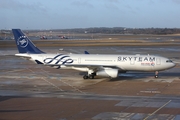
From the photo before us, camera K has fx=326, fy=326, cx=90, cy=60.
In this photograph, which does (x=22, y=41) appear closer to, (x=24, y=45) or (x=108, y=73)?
(x=24, y=45)

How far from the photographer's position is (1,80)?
3916 centimetres

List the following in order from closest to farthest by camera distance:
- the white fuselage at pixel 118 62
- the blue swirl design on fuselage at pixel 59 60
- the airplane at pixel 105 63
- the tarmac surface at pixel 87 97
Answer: the tarmac surface at pixel 87 97 → the airplane at pixel 105 63 → the white fuselage at pixel 118 62 → the blue swirl design on fuselage at pixel 59 60

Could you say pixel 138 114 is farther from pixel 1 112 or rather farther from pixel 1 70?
pixel 1 70

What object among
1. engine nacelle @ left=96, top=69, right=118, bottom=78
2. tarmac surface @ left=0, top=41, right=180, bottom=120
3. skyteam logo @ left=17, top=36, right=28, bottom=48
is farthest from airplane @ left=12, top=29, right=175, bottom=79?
skyteam logo @ left=17, top=36, right=28, bottom=48

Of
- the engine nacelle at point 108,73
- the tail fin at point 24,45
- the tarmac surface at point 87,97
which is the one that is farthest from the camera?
the tail fin at point 24,45

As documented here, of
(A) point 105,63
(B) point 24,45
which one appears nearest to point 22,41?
(B) point 24,45

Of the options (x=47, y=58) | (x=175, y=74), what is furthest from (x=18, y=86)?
(x=175, y=74)

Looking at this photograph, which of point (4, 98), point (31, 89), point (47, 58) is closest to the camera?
point (4, 98)

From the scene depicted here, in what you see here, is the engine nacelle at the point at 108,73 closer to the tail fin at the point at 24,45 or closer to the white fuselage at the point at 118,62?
the white fuselage at the point at 118,62

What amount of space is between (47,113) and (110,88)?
38.6ft

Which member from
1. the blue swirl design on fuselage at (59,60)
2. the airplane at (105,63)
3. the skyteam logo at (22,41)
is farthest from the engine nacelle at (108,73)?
the skyteam logo at (22,41)

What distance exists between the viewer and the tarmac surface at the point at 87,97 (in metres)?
22.6

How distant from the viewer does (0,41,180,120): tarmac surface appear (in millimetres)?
22641

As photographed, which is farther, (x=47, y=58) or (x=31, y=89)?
(x=47, y=58)
